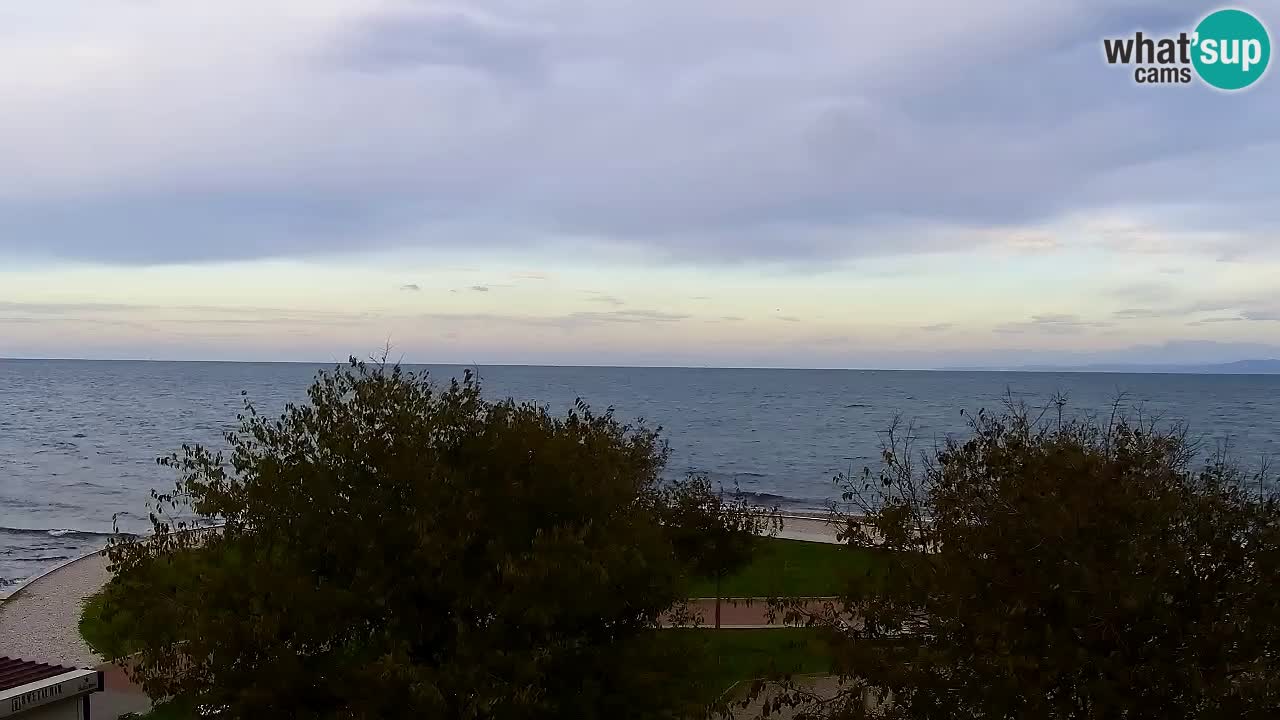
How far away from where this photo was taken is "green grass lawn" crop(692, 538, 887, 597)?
27.3 metres

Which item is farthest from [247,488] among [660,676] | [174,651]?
[660,676]

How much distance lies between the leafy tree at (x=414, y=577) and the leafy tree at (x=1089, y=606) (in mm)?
2810

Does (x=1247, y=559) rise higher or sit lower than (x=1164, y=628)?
higher

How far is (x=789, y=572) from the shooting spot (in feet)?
98.8

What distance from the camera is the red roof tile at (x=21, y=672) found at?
14.7 meters

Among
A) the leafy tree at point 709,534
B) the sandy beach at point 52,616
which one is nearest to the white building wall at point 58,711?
the sandy beach at point 52,616

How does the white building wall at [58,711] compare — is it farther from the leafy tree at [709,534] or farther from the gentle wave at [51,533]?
the gentle wave at [51,533]

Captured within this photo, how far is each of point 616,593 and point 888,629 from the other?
307 cm

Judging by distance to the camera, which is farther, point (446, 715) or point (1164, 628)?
point (446, 715)

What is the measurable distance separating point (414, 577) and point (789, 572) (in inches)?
827

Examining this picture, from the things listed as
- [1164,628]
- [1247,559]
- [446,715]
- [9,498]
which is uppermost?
[1247,559]

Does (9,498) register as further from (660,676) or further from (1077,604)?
(1077,604)

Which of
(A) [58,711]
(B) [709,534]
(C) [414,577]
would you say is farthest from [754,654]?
(A) [58,711]

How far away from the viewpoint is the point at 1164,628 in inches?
332
